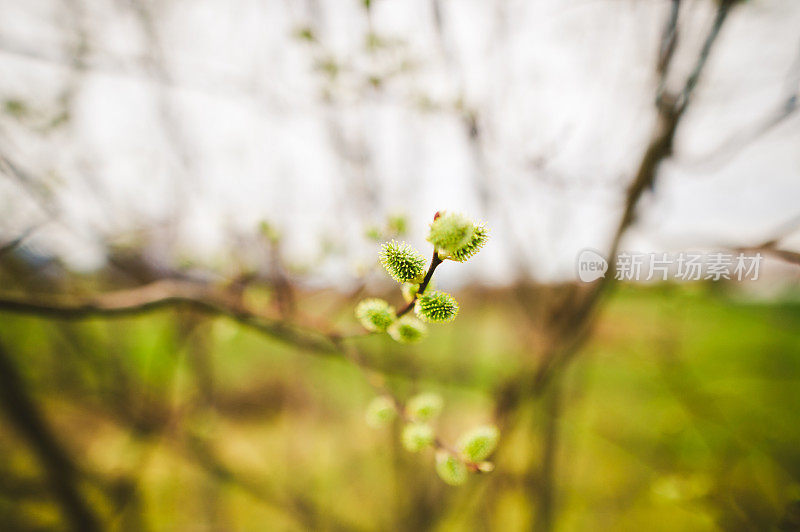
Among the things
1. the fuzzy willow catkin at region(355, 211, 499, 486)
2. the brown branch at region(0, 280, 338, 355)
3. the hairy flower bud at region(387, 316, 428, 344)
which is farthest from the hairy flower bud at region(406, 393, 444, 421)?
the brown branch at region(0, 280, 338, 355)

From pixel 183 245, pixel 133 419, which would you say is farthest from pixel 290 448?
pixel 183 245

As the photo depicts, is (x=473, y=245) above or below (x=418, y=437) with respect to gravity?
above

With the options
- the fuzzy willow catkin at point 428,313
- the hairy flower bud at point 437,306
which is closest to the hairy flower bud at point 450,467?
the fuzzy willow catkin at point 428,313

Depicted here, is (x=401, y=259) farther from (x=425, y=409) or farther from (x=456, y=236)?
(x=425, y=409)

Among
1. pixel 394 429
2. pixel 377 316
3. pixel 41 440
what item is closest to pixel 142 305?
pixel 377 316

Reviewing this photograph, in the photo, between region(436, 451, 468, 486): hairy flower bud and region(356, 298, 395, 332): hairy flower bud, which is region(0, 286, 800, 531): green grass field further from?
region(356, 298, 395, 332): hairy flower bud

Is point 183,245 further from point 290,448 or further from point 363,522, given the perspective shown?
point 363,522
